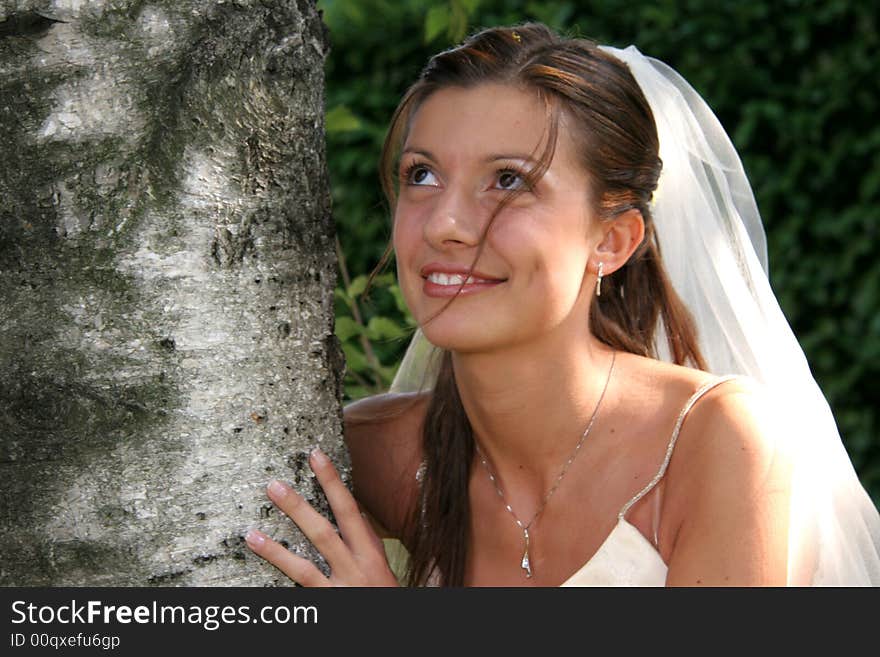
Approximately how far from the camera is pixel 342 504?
180 centimetres

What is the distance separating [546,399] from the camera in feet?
7.77

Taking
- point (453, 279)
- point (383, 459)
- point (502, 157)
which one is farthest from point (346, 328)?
point (502, 157)

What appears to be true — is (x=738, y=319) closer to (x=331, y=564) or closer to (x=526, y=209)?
(x=526, y=209)

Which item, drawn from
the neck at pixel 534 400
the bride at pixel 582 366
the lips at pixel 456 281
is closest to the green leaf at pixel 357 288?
the bride at pixel 582 366

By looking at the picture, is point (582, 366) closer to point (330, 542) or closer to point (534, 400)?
point (534, 400)

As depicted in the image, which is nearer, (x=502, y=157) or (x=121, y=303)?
(x=121, y=303)

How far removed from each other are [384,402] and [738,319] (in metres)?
0.85

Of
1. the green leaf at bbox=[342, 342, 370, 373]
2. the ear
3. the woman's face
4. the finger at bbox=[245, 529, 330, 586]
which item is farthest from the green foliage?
the finger at bbox=[245, 529, 330, 586]

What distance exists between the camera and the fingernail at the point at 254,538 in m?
1.61

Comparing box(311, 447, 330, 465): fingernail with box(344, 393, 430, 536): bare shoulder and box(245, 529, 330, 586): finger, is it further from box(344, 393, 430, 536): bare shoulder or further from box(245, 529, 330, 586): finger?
box(344, 393, 430, 536): bare shoulder

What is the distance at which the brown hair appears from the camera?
85.7 inches

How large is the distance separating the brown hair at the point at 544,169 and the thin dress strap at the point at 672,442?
0.93 feet

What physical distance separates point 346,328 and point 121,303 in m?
1.16
